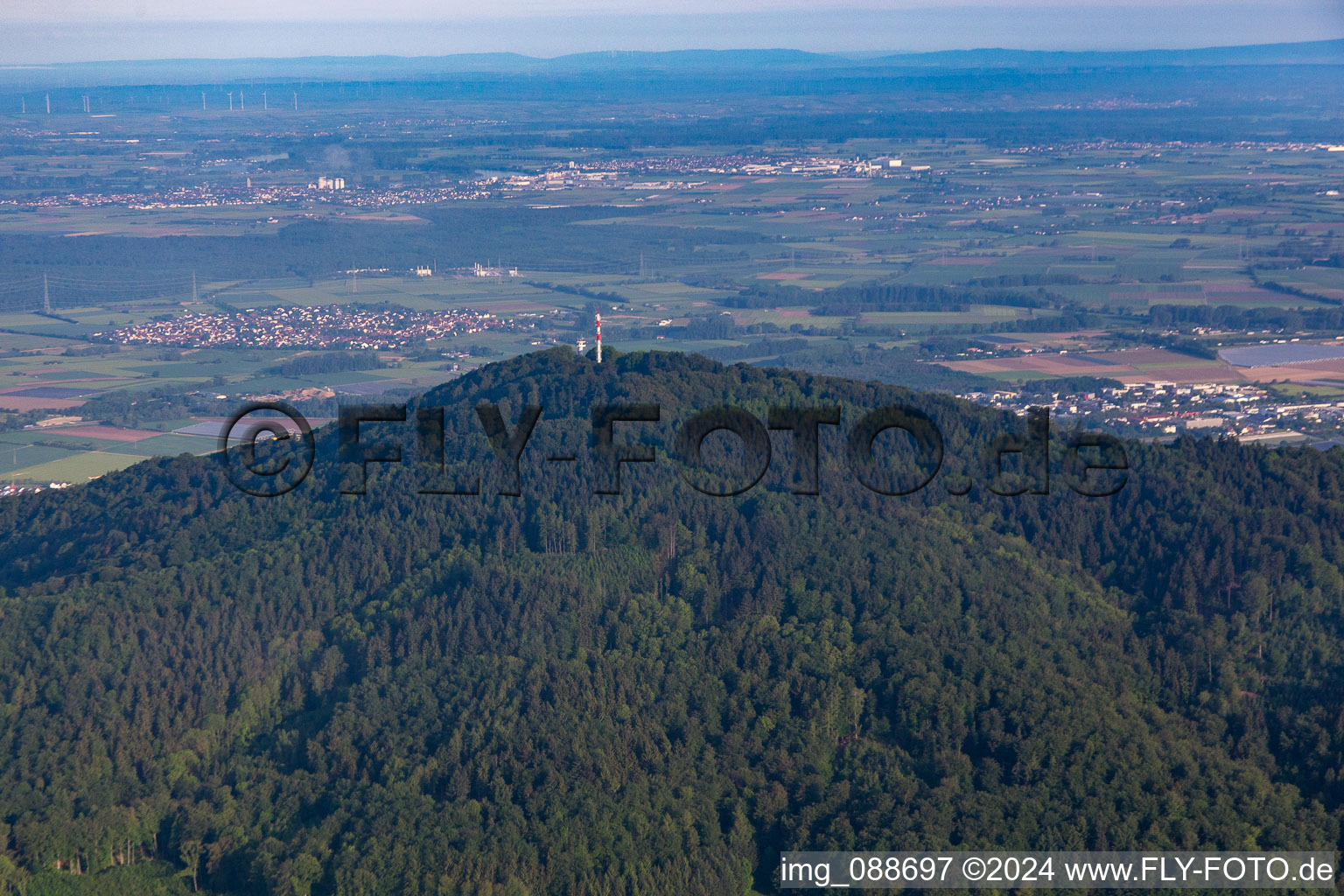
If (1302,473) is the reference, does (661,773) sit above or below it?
below

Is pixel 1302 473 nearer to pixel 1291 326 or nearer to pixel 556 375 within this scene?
pixel 556 375

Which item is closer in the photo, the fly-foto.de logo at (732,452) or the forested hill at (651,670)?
the forested hill at (651,670)

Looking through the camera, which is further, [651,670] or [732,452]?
[732,452]

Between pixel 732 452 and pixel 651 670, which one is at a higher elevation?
pixel 732 452

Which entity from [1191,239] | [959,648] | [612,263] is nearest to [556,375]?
[959,648]
